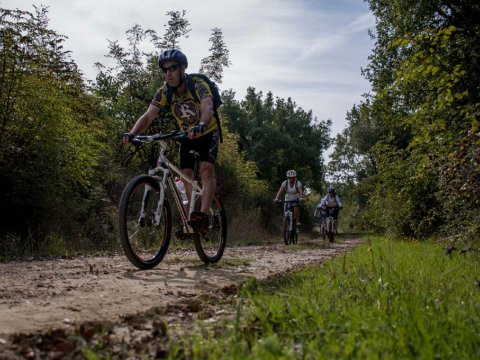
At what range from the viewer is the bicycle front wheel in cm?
540

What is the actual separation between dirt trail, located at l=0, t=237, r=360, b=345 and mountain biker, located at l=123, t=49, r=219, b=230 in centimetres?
98

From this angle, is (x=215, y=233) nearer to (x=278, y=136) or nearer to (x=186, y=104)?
(x=186, y=104)

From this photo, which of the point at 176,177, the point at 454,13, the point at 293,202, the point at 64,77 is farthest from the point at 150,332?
the point at 454,13

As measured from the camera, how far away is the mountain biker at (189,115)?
5.94 meters

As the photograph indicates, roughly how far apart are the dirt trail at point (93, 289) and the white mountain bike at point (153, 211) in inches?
8.4

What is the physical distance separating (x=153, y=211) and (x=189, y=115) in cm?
134

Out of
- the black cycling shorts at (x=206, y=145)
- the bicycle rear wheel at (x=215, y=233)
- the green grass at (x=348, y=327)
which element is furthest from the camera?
the bicycle rear wheel at (x=215, y=233)

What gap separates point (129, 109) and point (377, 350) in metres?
20.1

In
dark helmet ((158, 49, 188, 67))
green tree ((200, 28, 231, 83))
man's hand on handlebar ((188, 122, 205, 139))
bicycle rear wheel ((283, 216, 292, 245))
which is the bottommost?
bicycle rear wheel ((283, 216, 292, 245))

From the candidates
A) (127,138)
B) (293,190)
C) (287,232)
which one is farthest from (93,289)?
(293,190)

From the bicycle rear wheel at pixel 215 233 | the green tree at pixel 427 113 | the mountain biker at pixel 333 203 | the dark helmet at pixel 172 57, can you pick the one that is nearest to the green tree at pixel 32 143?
the bicycle rear wheel at pixel 215 233

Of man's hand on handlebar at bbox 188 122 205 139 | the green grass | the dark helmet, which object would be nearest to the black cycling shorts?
man's hand on handlebar at bbox 188 122 205 139

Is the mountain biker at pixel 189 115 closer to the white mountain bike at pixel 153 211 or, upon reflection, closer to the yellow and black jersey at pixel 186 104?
the yellow and black jersey at pixel 186 104

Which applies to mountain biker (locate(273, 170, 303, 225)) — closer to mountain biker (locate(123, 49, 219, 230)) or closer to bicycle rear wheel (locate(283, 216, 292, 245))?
bicycle rear wheel (locate(283, 216, 292, 245))
